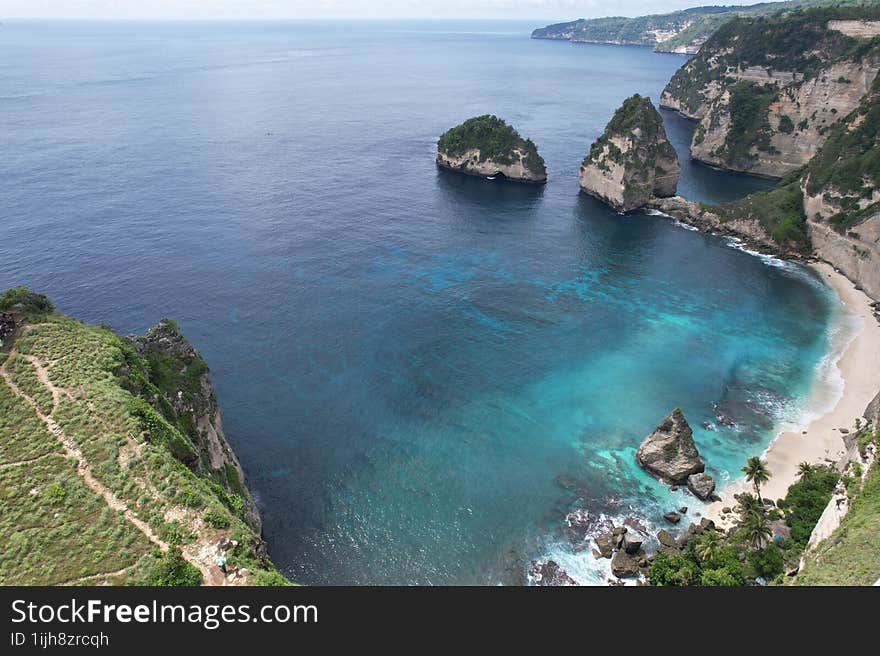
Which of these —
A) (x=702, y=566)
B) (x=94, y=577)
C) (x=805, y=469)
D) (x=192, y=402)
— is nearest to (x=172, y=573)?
(x=94, y=577)

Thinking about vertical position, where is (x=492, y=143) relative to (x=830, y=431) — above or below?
above

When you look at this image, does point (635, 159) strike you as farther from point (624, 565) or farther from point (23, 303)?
point (23, 303)

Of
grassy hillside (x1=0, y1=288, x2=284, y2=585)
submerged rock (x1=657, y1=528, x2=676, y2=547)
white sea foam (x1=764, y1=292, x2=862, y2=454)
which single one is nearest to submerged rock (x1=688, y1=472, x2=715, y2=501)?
submerged rock (x1=657, y1=528, x2=676, y2=547)

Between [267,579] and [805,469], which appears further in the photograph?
[805,469]

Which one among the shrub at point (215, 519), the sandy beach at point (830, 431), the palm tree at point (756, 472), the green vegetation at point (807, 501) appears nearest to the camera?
the shrub at point (215, 519)

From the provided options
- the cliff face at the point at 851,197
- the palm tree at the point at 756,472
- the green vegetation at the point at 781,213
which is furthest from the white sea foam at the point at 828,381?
the green vegetation at the point at 781,213

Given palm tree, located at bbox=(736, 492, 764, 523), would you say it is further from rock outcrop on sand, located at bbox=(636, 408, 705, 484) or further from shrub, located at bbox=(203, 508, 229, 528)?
shrub, located at bbox=(203, 508, 229, 528)

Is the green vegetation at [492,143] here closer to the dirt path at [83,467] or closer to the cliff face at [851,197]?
the cliff face at [851,197]

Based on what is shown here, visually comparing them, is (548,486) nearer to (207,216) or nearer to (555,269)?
(555,269)
